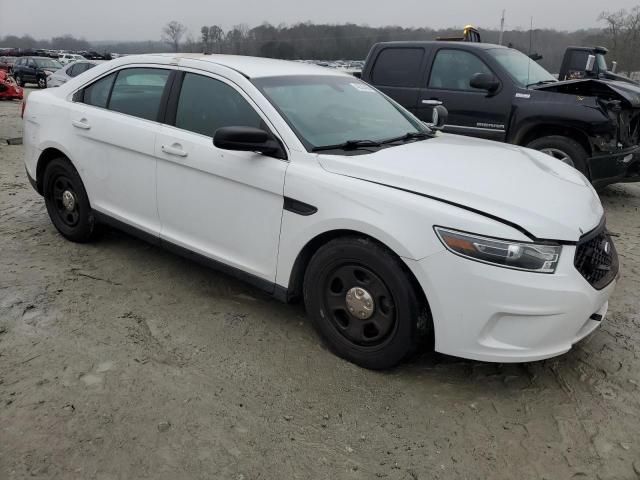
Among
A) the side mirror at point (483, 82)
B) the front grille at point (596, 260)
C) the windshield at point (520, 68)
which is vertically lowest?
the front grille at point (596, 260)

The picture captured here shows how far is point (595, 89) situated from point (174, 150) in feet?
17.3

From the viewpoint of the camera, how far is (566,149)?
6590 millimetres

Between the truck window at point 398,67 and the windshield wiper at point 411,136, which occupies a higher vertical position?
the truck window at point 398,67

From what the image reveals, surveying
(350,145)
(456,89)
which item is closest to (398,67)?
(456,89)

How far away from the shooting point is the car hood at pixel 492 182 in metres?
2.73

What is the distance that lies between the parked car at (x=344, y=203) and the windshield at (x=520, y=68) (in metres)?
3.50

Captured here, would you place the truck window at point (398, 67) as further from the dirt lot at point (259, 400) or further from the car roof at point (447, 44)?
the dirt lot at point (259, 400)

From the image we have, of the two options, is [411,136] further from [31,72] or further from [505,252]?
[31,72]

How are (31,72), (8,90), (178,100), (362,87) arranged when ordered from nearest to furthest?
1. (178,100)
2. (362,87)
3. (8,90)
4. (31,72)

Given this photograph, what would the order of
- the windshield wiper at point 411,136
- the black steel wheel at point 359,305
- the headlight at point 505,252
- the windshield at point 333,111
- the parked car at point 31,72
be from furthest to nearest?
the parked car at point 31,72, the windshield wiper at point 411,136, the windshield at point 333,111, the black steel wheel at point 359,305, the headlight at point 505,252

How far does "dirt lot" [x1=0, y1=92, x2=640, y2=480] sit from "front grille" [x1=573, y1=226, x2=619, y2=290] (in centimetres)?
59

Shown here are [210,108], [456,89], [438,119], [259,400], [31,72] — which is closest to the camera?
[259,400]

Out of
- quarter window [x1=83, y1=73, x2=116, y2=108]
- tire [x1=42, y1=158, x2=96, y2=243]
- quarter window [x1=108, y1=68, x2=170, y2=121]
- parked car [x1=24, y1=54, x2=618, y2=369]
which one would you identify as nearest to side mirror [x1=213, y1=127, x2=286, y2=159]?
parked car [x1=24, y1=54, x2=618, y2=369]

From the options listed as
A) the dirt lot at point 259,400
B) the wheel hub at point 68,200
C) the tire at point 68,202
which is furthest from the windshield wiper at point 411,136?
the wheel hub at point 68,200
